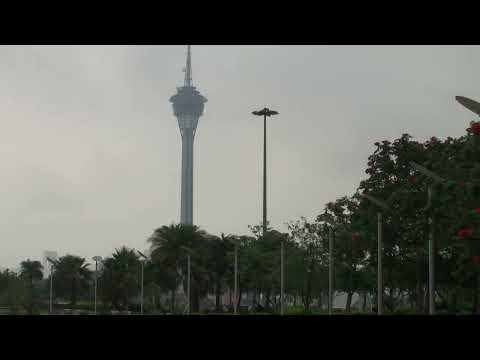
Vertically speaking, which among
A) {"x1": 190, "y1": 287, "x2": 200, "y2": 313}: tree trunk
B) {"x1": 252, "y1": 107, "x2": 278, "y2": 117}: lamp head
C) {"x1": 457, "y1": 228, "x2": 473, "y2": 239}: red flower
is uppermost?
{"x1": 252, "y1": 107, "x2": 278, "y2": 117}: lamp head

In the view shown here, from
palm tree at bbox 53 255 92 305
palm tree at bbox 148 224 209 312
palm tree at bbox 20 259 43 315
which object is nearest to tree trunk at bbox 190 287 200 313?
palm tree at bbox 148 224 209 312

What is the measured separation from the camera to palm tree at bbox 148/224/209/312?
7319cm

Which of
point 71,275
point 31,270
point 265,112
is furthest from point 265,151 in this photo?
point 31,270

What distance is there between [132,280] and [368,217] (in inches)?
1649

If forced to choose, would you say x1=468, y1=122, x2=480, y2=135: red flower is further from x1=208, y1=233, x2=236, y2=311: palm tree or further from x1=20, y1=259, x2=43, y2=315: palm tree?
x1=20, y1=259, x2=43, y2=315: palm tree

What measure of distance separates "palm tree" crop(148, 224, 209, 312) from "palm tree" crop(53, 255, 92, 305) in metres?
24.8

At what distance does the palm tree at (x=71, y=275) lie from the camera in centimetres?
9731

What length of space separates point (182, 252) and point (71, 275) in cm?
2859

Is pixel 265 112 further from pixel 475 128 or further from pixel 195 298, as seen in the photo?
pixel 475 128

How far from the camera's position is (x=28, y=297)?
86625 mm

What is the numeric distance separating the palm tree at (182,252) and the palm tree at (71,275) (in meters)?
Result: 24.8

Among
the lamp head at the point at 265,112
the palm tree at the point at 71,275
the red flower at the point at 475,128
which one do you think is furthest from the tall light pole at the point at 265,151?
the red flower at the point at 475,128
